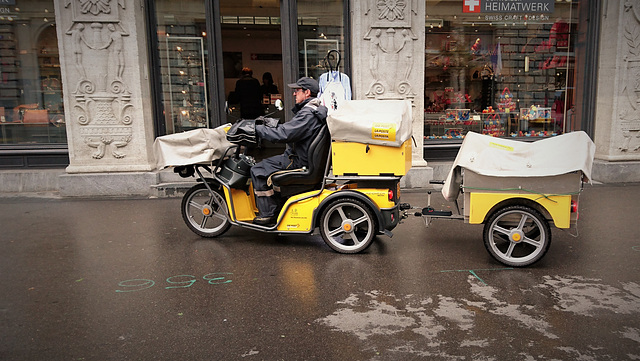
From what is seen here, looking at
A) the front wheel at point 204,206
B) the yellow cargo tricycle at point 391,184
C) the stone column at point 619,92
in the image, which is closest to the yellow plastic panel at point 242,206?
the yellow cargo tricycle at point 391,184

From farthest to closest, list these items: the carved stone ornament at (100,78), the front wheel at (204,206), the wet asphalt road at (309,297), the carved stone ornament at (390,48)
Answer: the carved stone ornament at (390,48), the carved stone ornament at (100,78), the front wheel at (204,206), the wet asphalt road at (309,297)

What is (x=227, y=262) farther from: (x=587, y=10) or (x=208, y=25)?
(x=587, y=10)

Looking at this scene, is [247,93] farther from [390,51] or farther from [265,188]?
[265,188]

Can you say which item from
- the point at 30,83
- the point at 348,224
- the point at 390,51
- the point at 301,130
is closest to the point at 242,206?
the point at 301,130

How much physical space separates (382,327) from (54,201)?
7.18 meters

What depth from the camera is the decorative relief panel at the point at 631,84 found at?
30.5 ft

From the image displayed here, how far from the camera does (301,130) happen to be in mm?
5539

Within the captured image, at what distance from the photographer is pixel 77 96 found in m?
8.87

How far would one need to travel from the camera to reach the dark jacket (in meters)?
5.48

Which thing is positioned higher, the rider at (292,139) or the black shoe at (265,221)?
the rider at (292,139)

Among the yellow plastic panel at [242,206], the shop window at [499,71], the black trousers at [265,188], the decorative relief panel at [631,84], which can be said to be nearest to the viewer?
the black trousers at [265,188]

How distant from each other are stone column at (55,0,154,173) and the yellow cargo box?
16.5ft

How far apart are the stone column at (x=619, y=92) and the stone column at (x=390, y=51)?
3.72 m

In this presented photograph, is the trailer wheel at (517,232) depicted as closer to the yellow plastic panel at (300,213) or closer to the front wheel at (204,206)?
the yellow plastic panel at (300,213)
